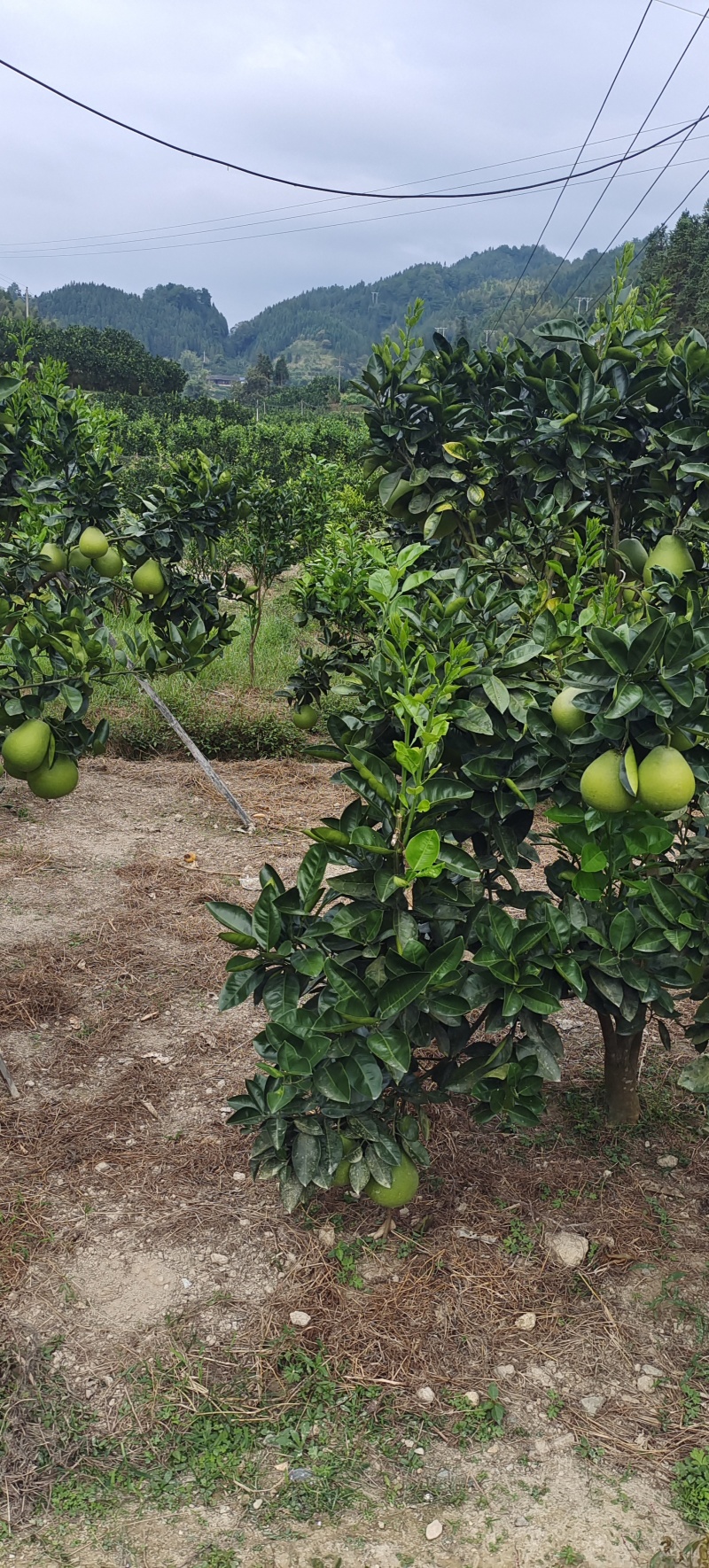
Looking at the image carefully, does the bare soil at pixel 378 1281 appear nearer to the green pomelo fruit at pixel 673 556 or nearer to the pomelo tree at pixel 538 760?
the pomelo tree at pixel 538 760

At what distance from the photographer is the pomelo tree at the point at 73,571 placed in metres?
2.42

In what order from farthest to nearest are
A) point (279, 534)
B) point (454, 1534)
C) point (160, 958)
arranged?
point (279, 534) → point (160, 958) → point (454, 1534)

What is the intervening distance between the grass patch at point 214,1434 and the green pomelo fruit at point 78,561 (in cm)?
221

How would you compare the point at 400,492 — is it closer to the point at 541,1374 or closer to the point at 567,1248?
the point at 567,1248

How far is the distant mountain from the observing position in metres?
118

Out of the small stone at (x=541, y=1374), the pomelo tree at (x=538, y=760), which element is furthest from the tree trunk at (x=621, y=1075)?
the small stone at (x=541, y=1374)

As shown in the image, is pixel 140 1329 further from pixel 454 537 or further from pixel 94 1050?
pixel 454 537

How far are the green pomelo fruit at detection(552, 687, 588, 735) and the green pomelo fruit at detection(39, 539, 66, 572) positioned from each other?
1.66 m

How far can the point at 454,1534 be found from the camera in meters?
1.81

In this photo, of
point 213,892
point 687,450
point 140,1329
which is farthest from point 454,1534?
point 213,892

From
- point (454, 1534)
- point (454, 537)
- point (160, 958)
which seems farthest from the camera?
point (160, 958)

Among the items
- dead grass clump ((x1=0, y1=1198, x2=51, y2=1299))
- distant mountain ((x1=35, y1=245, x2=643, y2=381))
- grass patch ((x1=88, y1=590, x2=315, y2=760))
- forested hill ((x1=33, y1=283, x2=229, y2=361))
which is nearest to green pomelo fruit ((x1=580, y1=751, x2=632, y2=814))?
dead grass clump ((x1=0, y1=1198, x2=51, y2=1299))

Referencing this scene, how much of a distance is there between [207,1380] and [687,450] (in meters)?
2.33

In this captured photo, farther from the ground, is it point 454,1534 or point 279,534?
point 279,534
